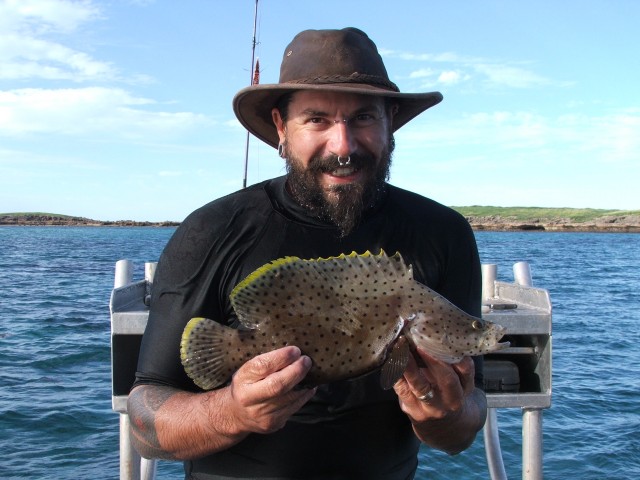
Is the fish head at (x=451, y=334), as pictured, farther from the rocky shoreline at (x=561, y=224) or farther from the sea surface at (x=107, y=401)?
the rocky shoreline at (x=561, y=224)

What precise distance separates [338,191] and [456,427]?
1218 mm

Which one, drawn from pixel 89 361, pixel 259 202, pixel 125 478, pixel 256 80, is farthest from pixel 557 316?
pixel 259 202

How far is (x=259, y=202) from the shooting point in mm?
3520

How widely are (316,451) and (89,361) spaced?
14.4 metres

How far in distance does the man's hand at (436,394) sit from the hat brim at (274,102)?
4.07 feet

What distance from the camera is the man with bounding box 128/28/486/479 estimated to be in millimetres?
3215

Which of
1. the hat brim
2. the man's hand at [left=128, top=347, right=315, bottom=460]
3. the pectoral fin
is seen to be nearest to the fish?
the pectoral fin

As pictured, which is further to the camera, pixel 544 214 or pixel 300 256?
pixel 544 214

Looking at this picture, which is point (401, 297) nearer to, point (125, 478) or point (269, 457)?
point (269, 457)

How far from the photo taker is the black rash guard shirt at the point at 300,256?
3.26 metres

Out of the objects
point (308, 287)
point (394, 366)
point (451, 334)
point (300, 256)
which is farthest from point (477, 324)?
point (300, 256)

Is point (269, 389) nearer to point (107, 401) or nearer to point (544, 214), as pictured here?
point (107, 401)

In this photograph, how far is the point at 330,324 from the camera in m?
2.84

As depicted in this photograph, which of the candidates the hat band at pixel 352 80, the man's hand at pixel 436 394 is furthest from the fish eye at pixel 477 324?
the hat band at pixel 352 80
